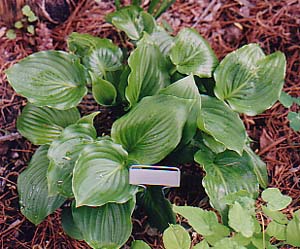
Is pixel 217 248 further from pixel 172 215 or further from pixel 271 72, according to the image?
pixel 271 72

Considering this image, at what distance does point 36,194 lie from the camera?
1454 mm

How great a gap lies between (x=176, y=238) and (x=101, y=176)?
0.96 ft

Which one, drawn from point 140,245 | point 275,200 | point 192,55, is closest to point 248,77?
point 192,55

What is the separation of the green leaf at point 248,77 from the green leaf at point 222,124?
0.15 ft

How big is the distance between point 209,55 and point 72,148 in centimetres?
51

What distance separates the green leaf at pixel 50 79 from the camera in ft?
4.75

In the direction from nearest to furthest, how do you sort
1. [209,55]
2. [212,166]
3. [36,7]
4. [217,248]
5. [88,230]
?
[217,248]
[88,230]
[212,166]
[209,55]
[36,7]

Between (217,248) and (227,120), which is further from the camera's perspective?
(227,120)

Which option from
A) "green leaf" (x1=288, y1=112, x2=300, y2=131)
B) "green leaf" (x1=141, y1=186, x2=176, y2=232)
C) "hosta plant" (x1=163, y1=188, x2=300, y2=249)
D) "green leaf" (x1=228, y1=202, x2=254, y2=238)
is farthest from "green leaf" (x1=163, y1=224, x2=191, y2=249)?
"green leaf" (x1=288, y1=112, x2=300, y2=131)

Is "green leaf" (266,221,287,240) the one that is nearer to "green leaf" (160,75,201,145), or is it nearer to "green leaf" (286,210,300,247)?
"green leaf" (286,210,300,247)

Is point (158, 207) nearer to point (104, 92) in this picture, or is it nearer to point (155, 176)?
point (155, 176)

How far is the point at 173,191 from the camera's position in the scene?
64.2 inches

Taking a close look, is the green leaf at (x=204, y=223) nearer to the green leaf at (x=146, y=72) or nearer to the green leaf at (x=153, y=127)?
the green leaf at (x=153, y=127)

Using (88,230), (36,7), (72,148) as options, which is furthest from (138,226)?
(36,7)
